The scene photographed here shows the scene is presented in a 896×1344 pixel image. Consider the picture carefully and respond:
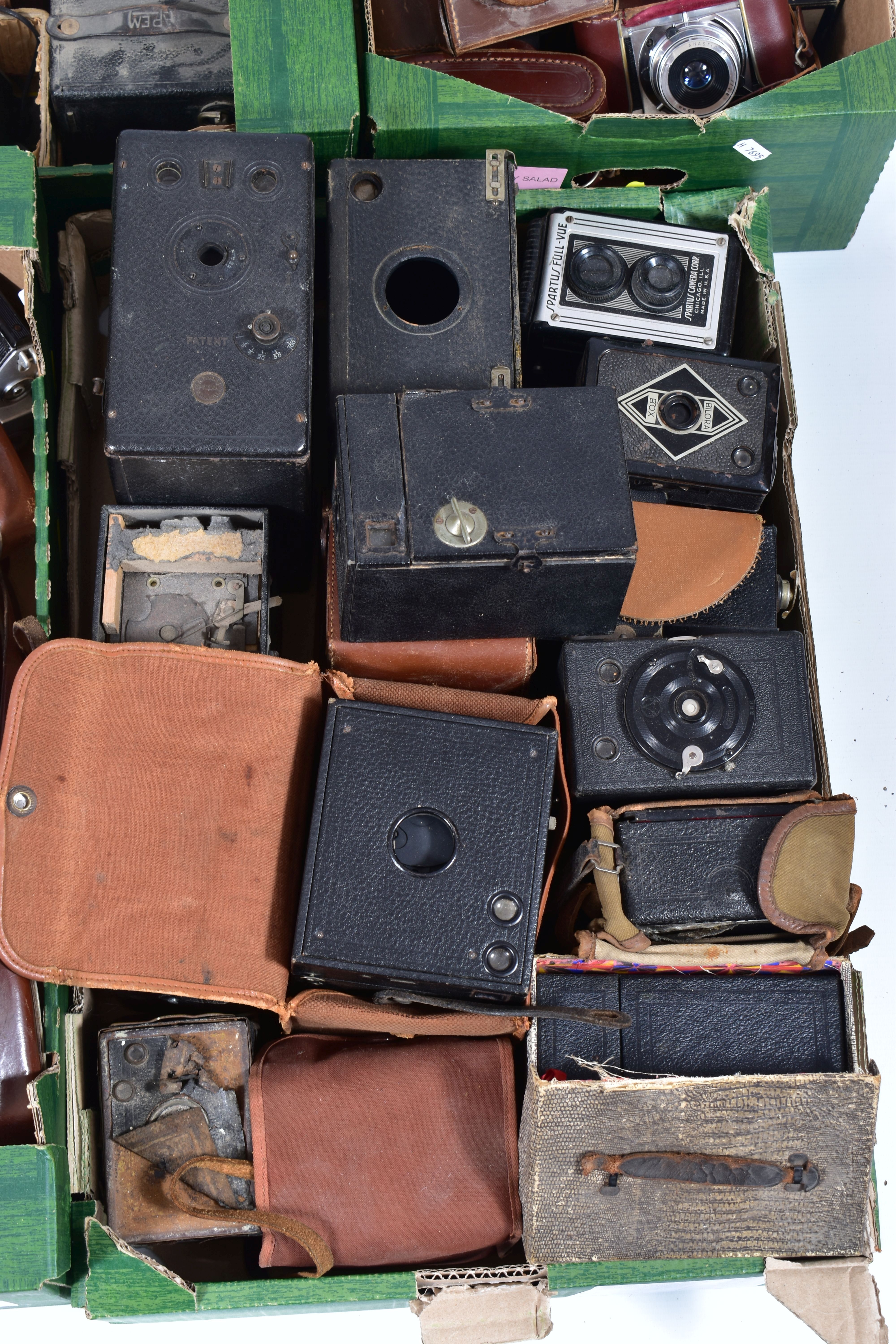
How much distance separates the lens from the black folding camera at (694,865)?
1.76 m

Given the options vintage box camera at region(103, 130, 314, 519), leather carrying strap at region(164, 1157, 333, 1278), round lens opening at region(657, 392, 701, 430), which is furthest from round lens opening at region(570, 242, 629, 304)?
leather carrying strap at region(164, 1157, 333, 1278)

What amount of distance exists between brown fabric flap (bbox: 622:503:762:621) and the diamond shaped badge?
0.10 metres

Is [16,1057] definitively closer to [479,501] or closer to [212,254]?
[479,501]

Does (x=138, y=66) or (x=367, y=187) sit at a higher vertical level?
(x=138, y=66)

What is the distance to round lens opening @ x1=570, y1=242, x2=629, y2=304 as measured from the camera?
2.05 metres

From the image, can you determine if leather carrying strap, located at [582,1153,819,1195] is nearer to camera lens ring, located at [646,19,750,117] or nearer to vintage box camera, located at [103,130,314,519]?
vintage box camera, located at [103,130,314,519]

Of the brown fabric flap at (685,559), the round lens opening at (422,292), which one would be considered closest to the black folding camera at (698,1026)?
the brown fabric flap at (685,559)

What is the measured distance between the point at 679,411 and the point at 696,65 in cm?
69

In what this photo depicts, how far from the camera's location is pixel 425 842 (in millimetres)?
1729

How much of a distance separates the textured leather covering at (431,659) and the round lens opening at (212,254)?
43 centimetres

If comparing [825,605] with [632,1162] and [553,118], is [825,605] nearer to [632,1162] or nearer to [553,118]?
[553,118]

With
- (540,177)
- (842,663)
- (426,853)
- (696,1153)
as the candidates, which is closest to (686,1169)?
(696,1153)

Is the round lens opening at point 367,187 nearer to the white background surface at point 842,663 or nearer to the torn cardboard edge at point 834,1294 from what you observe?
the white background surface at point 842,663

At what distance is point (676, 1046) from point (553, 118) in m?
1.45
